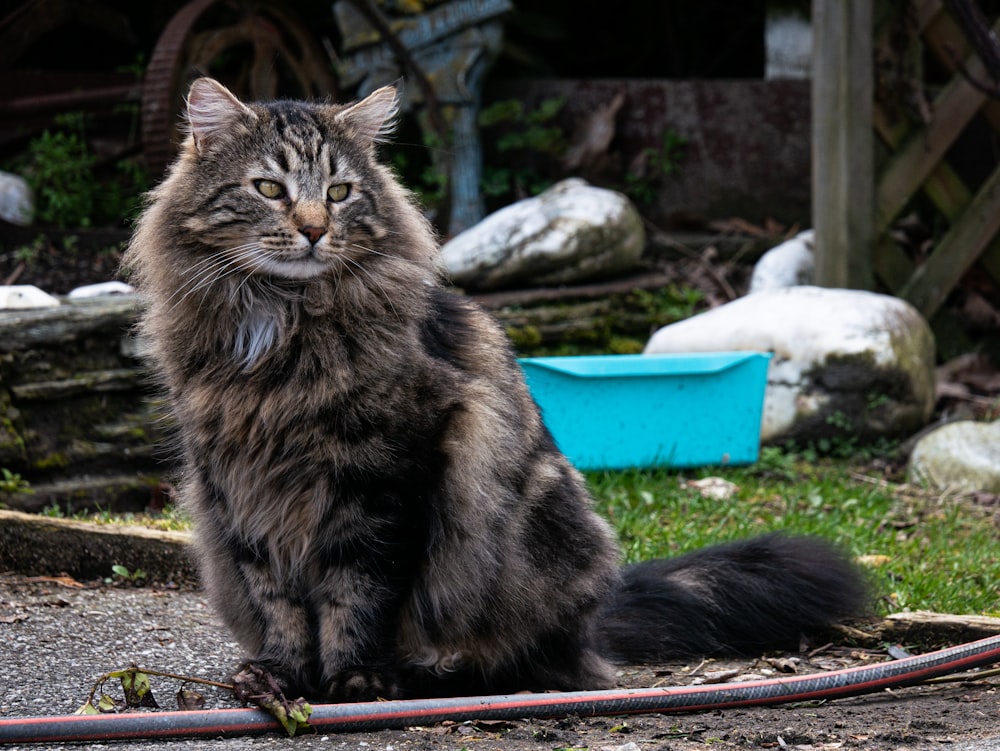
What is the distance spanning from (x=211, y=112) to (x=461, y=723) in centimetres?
153

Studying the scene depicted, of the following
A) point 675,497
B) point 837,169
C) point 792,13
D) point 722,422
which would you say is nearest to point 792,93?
point 792,13

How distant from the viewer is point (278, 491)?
8.53ft

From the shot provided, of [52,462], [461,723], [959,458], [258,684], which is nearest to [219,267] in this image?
[258,684]

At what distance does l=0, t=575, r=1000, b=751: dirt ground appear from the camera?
2.42 m

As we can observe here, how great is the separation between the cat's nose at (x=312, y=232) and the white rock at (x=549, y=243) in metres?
3.63

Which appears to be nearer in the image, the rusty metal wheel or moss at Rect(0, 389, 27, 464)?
moss at Rect(0, 389, 27, 464)

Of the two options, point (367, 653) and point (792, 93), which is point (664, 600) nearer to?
point (367, 653)

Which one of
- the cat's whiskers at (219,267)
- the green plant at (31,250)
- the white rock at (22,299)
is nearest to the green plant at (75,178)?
the green plant at (31,250)

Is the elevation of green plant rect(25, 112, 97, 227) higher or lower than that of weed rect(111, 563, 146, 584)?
Result: higher

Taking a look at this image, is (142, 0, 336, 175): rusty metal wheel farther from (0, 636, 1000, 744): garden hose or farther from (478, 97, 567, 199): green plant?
(0, 636, 1000, 744): garden hose

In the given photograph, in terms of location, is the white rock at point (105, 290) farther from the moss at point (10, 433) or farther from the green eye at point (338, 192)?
the green eye at point (338, 192)

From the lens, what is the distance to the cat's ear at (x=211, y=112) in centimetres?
272

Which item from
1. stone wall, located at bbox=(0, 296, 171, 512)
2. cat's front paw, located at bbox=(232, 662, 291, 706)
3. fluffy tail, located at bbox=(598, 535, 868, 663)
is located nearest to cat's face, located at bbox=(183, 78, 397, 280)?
cat's front paw, located at bbox=(232, 662, 291, 706)

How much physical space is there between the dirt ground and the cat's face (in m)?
1.05
